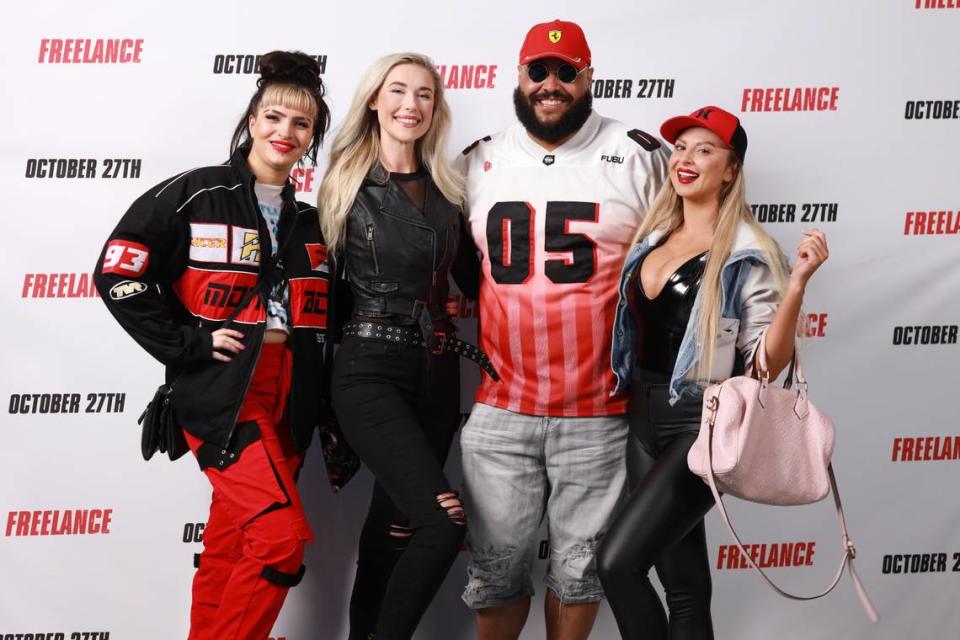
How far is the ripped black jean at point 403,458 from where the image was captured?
2.55 metres

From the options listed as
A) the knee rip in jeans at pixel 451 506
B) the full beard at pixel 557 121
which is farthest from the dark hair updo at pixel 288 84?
the knee rip in jeans at pixel 451 506

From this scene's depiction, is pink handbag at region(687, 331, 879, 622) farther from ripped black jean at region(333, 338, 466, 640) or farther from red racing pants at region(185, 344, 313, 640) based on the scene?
red racing pants at region(185, 344, 313, 640)

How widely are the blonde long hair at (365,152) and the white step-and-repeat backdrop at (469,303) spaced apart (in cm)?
40

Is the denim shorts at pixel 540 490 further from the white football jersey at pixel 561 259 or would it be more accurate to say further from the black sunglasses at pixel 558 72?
the black sunglasses at pixel 558 72

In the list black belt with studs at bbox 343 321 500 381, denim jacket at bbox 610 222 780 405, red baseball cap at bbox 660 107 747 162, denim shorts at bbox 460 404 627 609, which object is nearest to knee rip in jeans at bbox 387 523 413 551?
denim shorts at bbox 460 404 627 609

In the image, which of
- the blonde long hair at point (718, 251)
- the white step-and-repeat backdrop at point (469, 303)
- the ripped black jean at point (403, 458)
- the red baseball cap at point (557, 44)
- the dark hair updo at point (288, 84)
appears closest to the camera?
the blonde long hair at point (718, 251)

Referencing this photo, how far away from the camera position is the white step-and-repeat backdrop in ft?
10.4

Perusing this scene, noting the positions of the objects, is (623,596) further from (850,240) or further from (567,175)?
(850,240)

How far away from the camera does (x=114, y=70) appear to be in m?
3.18

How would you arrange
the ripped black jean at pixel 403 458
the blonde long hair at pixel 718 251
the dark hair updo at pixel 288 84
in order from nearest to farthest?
the blonde long hair at pixel 718 251 < the ripped black jean at pixel 403 458 < the dark hair updo at pixel 288 84

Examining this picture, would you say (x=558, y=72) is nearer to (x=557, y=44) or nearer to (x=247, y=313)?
(x=557, y=44)

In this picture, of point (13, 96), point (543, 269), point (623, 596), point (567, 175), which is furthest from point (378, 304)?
point (13, 96)

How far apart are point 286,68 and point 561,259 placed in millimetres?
983

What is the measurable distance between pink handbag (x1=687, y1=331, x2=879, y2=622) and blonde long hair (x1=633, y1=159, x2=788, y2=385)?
13 cm
